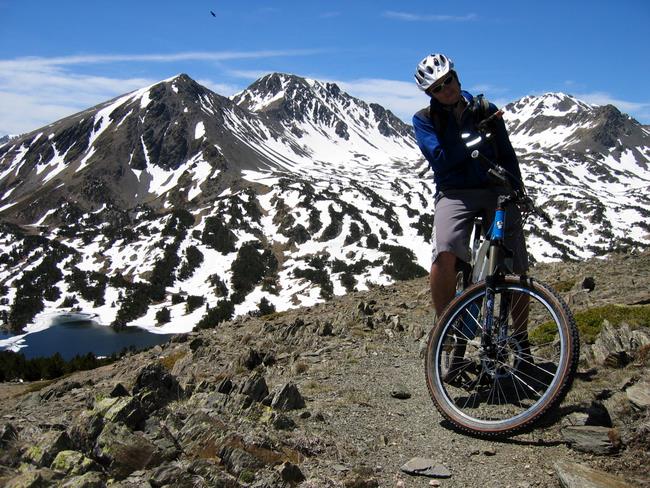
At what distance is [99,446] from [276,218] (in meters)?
173

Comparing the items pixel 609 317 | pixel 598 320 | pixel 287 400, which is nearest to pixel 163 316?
pixel 598 320

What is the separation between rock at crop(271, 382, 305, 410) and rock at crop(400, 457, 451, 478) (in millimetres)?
2410

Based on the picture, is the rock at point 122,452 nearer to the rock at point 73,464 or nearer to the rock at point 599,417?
the rock at point 73,464

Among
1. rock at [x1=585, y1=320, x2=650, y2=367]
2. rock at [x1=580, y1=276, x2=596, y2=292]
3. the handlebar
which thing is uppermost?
the handlebar

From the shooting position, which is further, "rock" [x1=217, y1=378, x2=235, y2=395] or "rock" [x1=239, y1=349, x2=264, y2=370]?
"rock" [x1=239, y1=349, x2=264, y2=370]

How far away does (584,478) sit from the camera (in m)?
4.73

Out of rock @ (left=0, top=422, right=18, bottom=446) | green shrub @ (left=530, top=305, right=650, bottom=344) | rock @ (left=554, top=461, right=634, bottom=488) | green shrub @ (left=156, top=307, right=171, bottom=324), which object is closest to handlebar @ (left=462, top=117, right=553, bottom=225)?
rock @ (left=554, top=461, right=634, bottom=488)

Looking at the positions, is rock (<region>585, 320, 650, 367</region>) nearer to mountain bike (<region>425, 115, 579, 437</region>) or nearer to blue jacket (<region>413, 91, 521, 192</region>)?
mountain bike (<region>425, 115, 579, 437</region>)

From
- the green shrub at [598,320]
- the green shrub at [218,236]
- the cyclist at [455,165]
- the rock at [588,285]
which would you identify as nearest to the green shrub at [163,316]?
the green shrub at [218,236]

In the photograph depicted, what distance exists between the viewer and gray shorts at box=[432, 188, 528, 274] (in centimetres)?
684

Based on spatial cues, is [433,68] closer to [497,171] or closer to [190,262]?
[497,171]

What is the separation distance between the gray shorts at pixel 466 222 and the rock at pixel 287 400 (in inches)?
113

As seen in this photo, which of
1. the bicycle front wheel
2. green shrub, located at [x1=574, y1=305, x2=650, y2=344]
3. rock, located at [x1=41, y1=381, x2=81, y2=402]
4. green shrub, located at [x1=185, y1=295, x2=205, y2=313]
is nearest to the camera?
the bicycle front wheel

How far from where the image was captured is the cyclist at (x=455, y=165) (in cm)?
664
